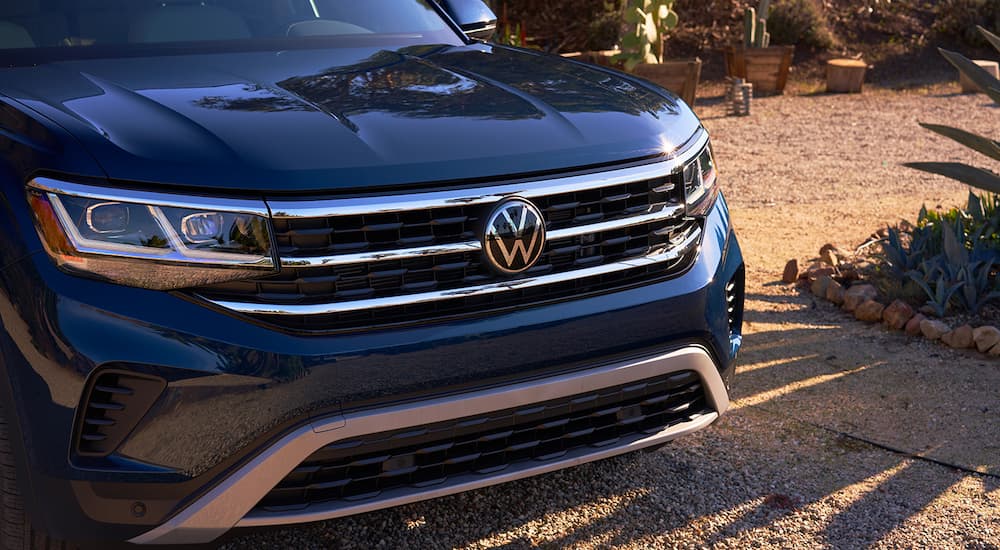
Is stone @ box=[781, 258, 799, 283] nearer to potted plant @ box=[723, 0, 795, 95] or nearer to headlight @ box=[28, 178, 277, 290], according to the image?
headlight @ box=[28, 178, 277, 290]

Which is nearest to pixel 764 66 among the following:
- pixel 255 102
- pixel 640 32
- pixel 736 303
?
pixel 640 32

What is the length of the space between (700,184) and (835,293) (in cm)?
220

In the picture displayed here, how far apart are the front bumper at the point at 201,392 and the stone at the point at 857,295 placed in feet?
8.83

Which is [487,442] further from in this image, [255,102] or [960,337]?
[960,337]

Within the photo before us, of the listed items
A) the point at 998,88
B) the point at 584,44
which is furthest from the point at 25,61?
the point at 584,44

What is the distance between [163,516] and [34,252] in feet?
1.91

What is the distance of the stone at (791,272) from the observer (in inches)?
193

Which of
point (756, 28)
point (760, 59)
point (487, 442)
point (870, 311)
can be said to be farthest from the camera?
point (756, 28)

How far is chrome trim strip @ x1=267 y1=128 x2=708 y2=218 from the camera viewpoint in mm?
2100

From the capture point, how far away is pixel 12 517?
2205 mm

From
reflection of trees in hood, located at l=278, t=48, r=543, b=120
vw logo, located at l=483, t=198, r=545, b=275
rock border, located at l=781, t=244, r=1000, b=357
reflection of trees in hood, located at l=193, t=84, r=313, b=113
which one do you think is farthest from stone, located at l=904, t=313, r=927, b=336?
reflection of trees in hood, located at l=193, t=84, r=313, b=113

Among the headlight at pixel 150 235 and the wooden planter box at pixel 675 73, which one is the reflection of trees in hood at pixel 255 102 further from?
the wooden planter box at pixel 675 73

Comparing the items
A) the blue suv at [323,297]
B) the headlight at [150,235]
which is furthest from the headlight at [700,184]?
the headlight at [150,235]

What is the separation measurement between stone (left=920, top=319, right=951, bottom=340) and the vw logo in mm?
2502
